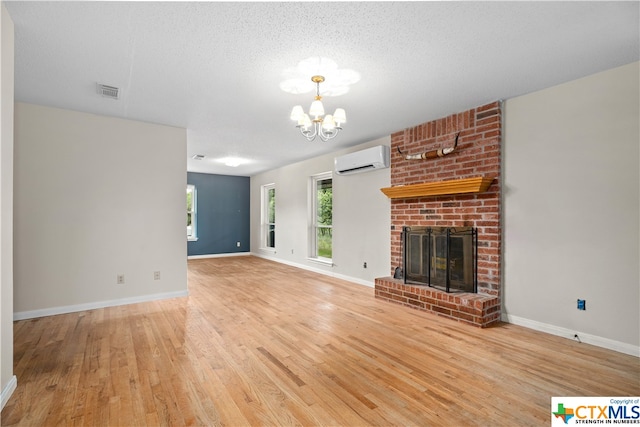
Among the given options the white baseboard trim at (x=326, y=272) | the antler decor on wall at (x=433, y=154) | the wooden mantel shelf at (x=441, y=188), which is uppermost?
the antler decor on wall at (x=433, y=154)

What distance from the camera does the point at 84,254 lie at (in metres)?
3.81

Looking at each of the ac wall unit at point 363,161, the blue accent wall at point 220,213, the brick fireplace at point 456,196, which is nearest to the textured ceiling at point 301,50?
the brick fireplace at point 456,196

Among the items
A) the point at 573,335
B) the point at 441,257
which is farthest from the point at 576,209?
the point at 441,257

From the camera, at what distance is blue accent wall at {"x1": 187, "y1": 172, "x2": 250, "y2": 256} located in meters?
8.52

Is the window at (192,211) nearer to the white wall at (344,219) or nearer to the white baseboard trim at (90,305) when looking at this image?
the white wall at (344,219)

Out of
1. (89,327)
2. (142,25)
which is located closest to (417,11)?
(142,25)

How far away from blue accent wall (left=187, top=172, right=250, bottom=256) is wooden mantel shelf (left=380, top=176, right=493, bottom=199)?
5.55 m

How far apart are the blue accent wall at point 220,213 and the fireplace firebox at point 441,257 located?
5760mm

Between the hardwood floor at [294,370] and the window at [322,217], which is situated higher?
the window at [322,217]

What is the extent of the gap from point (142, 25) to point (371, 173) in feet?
12.1

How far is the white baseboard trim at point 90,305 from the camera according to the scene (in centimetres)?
349

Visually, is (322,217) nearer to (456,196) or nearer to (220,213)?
(456,196)

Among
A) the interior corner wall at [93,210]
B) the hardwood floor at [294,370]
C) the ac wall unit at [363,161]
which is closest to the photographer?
the hardwood floor at [294,370]

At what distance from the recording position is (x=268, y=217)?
341 inches
